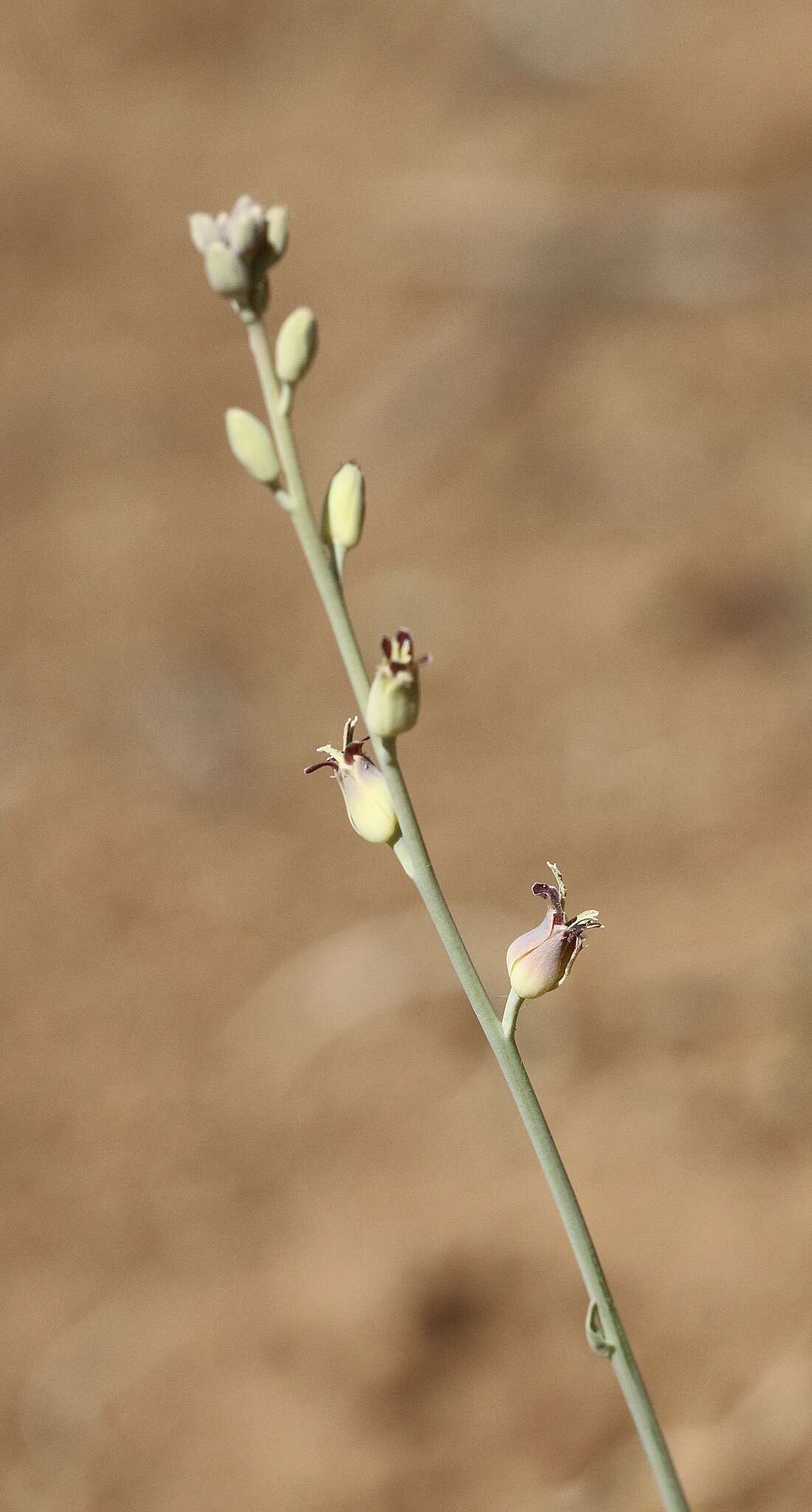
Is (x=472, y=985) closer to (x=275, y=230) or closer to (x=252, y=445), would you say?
(x=252, y=445)

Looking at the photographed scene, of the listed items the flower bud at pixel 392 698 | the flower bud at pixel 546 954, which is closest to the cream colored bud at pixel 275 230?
the flower bud at pixel 392 698

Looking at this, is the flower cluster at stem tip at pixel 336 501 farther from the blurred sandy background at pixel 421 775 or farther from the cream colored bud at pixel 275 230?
the blurred sandy background at pixel 421 775

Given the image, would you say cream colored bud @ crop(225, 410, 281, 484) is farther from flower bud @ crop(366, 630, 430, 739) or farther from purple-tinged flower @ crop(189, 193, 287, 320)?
flower bud @ crop(366, 630, 430, 739)

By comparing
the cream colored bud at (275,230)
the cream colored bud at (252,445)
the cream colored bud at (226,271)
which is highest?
the cream colored bud at (275,230)

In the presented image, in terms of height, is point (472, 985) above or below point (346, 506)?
below

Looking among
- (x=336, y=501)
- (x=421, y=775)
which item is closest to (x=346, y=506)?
(x=336, y=501)

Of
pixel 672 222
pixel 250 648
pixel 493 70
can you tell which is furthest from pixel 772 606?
pixel 493 70
